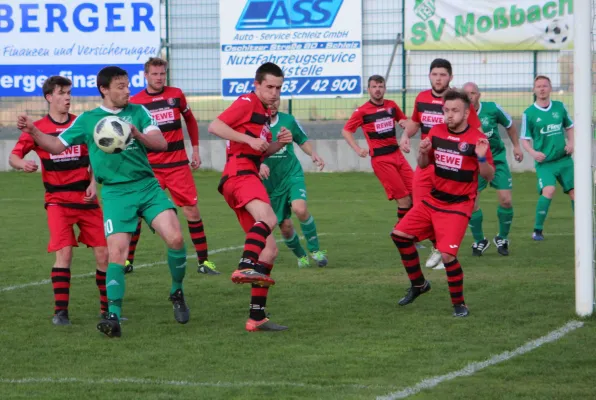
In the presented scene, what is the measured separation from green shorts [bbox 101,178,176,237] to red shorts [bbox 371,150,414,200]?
5.60 meters

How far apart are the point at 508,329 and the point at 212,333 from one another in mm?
2184

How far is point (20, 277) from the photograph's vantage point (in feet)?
36.6

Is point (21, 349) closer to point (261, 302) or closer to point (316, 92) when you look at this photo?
point (261, 302)

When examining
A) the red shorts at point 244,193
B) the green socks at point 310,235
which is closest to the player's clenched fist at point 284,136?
the red shorts at point 244,193

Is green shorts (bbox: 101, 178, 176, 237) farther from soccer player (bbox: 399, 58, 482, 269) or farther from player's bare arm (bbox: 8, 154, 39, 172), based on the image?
soccer player (bbox: 399, 58, 482, 269)

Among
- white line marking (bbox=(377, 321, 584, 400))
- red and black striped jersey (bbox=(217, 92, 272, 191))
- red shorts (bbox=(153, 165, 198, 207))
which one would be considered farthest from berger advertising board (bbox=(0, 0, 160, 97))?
white line marking (bbox=(377, 321, 584, 400))

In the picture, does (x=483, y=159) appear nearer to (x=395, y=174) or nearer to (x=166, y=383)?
(x=166, y=383)

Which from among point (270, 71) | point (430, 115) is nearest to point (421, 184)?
point (430, 115)

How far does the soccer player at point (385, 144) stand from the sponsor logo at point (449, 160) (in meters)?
4.40

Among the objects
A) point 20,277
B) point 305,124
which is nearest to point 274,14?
point 305,124

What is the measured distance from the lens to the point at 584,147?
8289mm

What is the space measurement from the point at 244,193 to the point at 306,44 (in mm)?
15116

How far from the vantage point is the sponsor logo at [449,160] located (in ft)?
29.1

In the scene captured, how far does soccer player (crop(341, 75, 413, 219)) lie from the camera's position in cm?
1340
